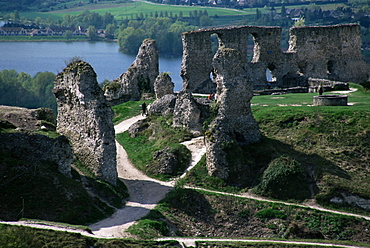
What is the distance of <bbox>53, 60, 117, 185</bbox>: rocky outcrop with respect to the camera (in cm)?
3017

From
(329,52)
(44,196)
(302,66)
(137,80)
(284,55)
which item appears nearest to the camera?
(44,196)

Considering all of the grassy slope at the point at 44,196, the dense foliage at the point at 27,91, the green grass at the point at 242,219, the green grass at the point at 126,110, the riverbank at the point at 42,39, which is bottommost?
the dense foliage at the point at 27,91

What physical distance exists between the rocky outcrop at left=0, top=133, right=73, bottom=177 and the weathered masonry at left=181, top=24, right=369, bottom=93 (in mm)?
23697

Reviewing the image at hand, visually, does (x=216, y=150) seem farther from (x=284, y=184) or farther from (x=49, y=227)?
(x=49, y=227)

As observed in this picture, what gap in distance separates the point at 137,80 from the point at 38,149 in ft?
81.6

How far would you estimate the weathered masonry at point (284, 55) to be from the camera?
51062 mm

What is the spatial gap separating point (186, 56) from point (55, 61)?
91.0 metres

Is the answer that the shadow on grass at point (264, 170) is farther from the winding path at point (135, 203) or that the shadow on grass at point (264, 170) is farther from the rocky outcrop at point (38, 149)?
the rocky outcrop at point (38, 149)

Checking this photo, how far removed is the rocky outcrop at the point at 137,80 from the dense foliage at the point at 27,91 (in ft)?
160

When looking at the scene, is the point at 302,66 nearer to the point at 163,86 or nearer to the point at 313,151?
the point at 163,86

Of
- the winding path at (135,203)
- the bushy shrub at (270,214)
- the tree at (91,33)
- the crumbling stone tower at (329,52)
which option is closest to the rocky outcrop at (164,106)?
the winding path at (135,203)

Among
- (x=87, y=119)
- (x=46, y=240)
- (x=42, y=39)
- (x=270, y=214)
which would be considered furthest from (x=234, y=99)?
(x=42, y=39)

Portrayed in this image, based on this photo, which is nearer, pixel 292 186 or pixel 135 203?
pixel 135 203

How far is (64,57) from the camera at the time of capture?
14025 cm
